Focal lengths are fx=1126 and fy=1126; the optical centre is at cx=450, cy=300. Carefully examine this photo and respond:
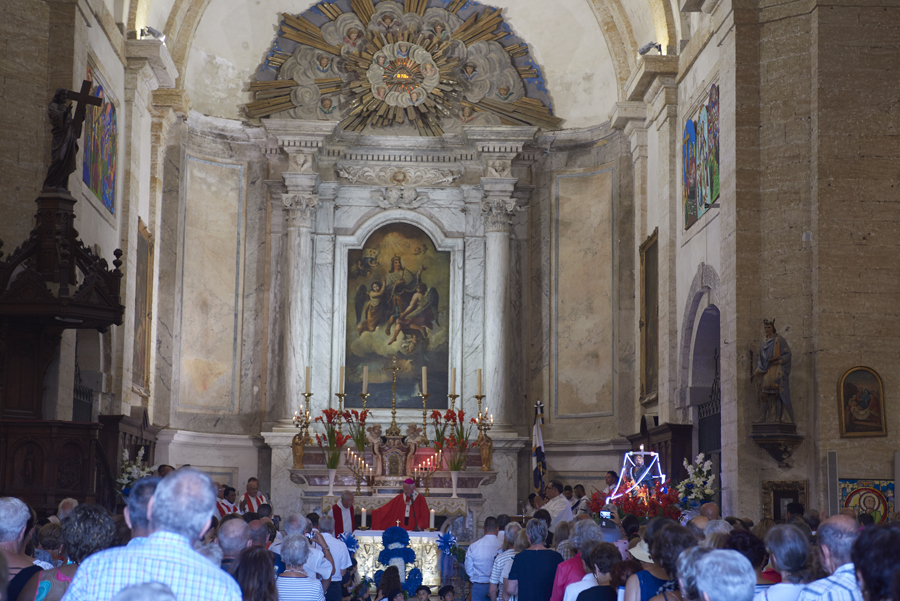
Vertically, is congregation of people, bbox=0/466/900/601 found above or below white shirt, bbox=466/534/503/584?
above

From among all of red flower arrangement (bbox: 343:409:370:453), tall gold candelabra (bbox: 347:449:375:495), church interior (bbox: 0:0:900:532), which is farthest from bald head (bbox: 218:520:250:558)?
red flower arrangement (bbox: 343:409:370:453)

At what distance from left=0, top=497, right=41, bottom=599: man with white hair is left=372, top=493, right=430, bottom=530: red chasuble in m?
9.11

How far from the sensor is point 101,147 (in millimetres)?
15422

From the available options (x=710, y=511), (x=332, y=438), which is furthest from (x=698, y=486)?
(x=332, y=438)

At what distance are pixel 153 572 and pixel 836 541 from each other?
2857mm

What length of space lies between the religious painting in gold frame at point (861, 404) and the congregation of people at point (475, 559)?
11.0 ft

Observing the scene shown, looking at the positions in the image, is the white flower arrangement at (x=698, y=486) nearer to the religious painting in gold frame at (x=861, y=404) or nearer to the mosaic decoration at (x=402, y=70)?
the religious painting in gold frame at (x=861, y=404)

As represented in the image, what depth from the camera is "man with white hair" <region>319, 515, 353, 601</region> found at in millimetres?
Answer: 9805

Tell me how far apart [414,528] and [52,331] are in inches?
208

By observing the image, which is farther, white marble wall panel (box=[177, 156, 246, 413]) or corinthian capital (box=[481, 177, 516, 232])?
corinthian capital (box=[481, 177, 516, 232])

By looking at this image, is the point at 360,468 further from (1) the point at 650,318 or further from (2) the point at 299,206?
(1) the point at 650,318

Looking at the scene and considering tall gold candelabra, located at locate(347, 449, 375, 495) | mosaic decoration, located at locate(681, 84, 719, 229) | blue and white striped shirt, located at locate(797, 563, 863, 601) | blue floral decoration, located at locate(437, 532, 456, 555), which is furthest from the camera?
tall gold candelabra, located at locate(347, 449, 375, 495)

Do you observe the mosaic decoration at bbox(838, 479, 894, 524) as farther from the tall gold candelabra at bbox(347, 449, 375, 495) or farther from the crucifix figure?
the crucifix figure

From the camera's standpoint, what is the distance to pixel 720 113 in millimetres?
14242
